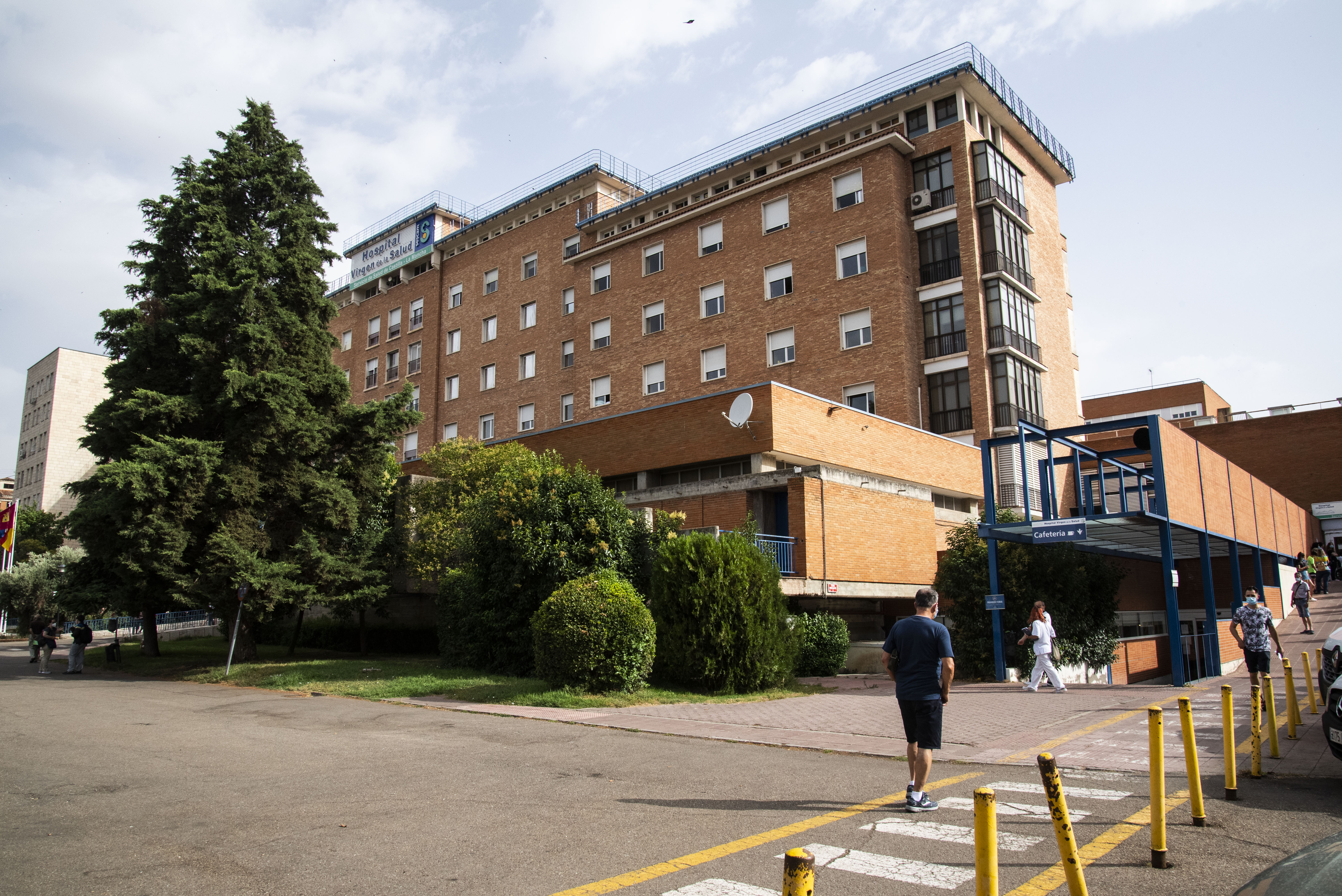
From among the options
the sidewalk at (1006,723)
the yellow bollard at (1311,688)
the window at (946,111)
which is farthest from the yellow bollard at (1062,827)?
the window at (946,111)

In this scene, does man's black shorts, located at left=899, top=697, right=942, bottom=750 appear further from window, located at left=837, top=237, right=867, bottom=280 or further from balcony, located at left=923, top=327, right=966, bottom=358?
window, located at left=837, top=237, right=867, bottom=280

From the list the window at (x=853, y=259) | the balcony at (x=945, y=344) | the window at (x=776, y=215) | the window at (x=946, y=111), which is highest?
the window at (x=946, y=111)

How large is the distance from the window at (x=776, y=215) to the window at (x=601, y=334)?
8.94 meters

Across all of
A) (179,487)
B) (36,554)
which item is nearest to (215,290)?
(179,487)

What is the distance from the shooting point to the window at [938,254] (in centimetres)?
3178

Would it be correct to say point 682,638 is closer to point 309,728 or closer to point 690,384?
point 309,728

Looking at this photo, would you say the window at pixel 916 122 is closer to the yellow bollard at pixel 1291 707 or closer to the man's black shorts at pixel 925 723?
the yellow bollard at pixel 1291 707

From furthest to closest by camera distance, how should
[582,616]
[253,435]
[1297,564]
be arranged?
[1297,564]
[253,435]
[582,616]

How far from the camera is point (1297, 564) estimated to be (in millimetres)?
30312

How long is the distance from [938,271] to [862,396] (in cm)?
545

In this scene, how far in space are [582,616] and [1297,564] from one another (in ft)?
91.8

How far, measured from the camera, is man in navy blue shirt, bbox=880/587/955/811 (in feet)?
21.5

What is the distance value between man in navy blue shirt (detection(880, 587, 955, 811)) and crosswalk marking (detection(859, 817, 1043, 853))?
0.38m

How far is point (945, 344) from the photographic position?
3144 centimetres
